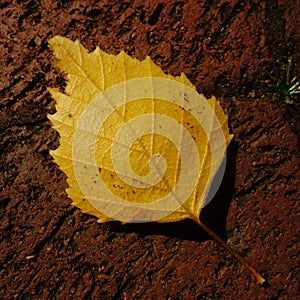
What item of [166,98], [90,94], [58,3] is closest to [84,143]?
[90,94]

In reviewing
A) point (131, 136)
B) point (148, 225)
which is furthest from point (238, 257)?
point (131, 136)

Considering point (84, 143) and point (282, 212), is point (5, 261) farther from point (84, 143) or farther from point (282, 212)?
point (282, 212)

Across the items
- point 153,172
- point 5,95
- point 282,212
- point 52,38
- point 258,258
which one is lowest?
point 258,258

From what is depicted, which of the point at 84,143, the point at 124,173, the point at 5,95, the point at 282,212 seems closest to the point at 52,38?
the point at 5,95

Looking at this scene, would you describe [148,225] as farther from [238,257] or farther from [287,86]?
[287,86]

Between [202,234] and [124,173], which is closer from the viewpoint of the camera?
[124,173]

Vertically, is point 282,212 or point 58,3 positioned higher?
→ point 58,3
